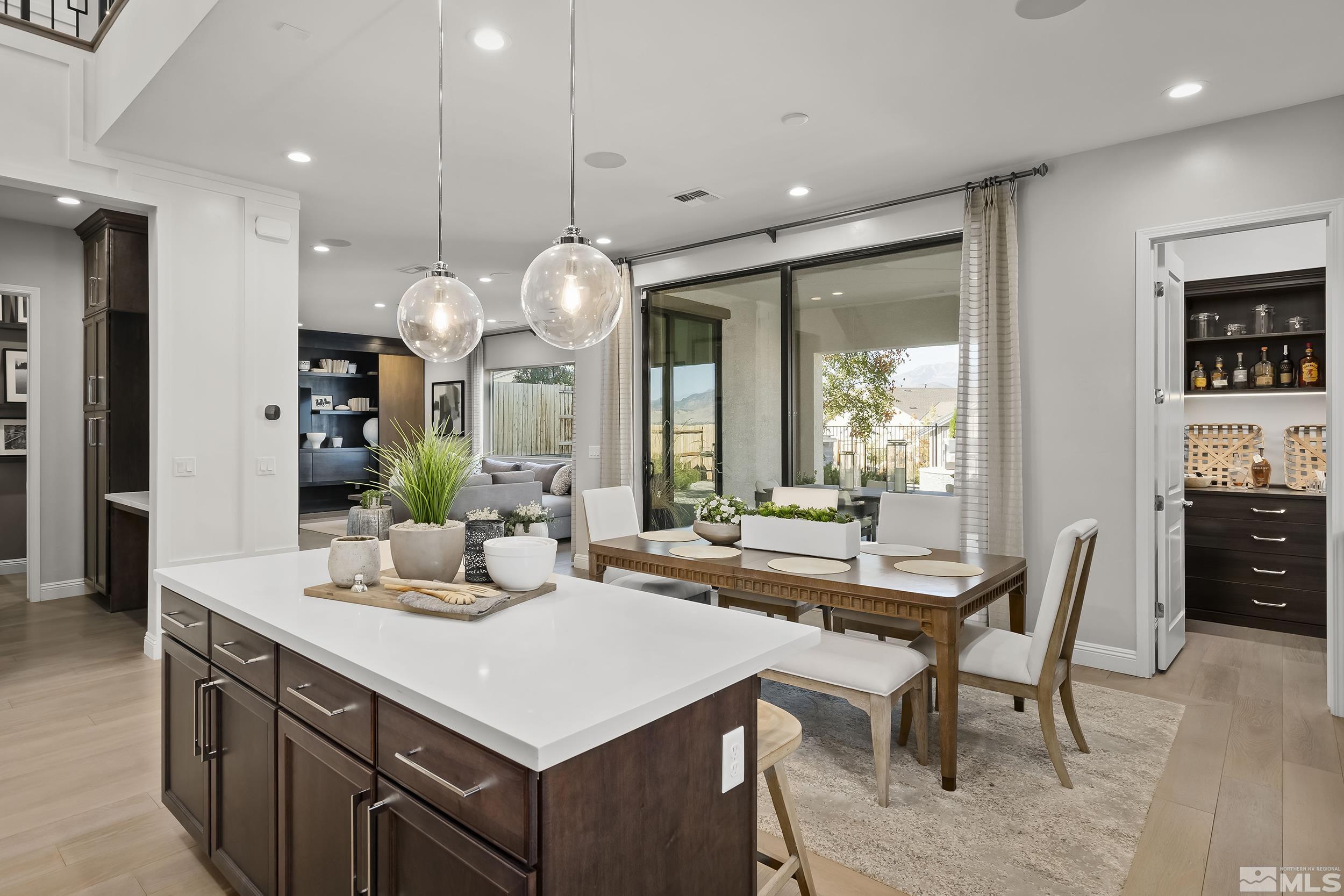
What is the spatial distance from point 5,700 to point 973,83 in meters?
5.06

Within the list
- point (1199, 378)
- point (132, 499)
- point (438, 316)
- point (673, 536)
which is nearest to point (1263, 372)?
point (1199, 378)

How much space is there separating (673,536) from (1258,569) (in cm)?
364

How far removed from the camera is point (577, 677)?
1271mm

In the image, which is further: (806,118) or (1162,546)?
(1162,546)

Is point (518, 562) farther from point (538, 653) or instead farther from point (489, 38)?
point (489, 38)

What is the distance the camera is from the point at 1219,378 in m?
4.74

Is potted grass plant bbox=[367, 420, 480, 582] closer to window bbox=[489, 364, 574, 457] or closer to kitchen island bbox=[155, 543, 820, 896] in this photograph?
kitchen island bbox=[155, 543, 820, 896]

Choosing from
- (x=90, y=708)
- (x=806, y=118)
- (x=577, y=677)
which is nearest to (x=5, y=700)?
(x=90, y=708)

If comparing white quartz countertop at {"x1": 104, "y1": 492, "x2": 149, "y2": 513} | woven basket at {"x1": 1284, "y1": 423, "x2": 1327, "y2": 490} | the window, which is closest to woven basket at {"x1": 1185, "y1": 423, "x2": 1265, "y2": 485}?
woven basket at {"x1": 1284, "y1": 423, "x2": 1327, "y2": 490}

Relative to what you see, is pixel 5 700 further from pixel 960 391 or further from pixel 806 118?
pixel 960 391

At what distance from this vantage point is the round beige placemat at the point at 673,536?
359 cm

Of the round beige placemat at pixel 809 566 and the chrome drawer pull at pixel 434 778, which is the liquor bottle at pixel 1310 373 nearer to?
the round beige placemat at pixel 809 566

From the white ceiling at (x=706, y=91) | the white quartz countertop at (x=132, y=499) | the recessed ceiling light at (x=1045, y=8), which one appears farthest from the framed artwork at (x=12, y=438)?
the recessed ceiling light at (x=1045, y=8)

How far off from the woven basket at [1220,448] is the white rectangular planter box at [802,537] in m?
3.23
